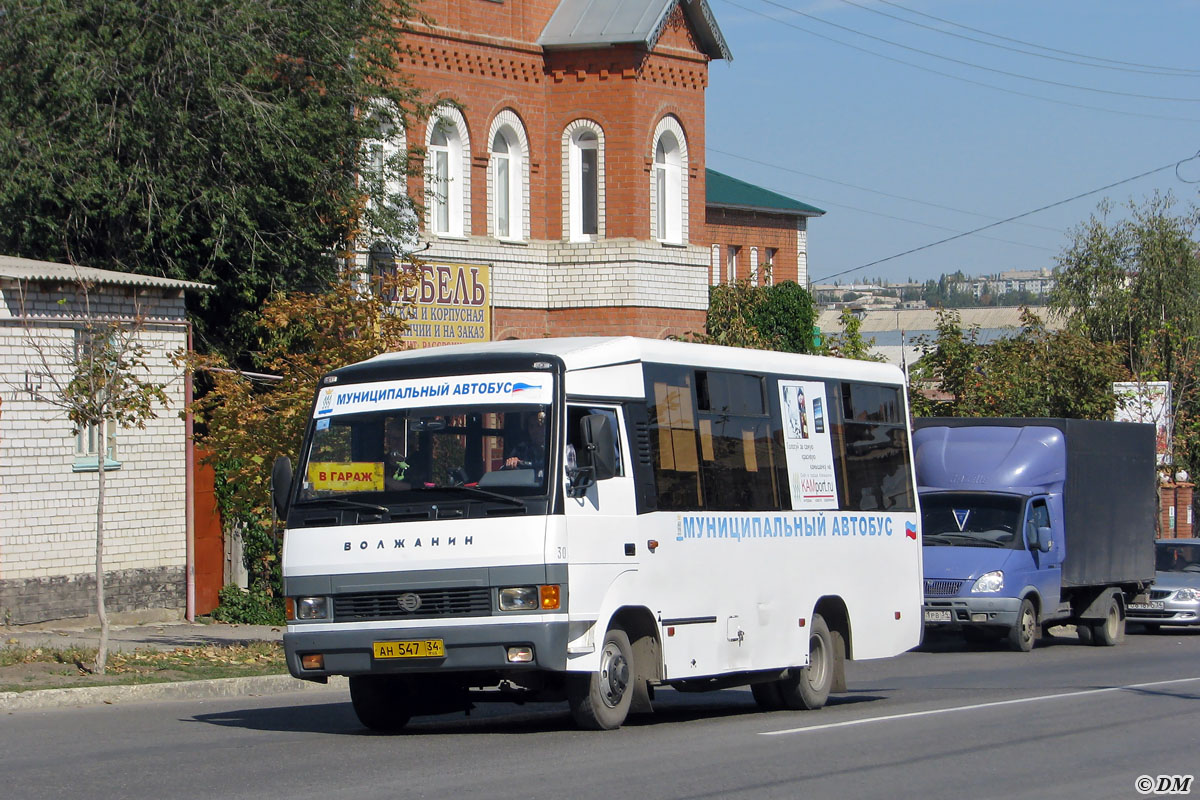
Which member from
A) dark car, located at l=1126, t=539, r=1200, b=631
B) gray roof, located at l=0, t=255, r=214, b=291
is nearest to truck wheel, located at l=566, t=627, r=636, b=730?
gray roof, located at l=0, t=255, r=214, b=291

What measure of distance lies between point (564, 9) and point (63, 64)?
42.1 feet

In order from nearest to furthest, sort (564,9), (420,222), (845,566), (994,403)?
(845,566), (420,222), (564,9), (994,403)

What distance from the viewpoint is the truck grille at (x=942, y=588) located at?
22578 mm

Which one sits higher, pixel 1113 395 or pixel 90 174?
pixel 90 174

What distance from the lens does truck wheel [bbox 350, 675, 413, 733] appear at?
1210cm

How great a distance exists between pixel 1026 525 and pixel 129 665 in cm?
1244

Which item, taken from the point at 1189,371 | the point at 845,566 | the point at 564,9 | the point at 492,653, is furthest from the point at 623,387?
the point at 1189,371

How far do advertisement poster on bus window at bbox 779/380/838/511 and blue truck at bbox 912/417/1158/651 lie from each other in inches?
336

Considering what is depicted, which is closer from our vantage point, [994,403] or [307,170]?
[307,170]

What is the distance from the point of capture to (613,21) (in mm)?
33625

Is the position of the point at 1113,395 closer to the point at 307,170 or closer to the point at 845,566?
the point at 307,170

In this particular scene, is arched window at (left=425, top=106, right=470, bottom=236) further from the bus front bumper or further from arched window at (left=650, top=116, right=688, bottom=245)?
the bus front bumper

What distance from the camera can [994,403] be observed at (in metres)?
36.8

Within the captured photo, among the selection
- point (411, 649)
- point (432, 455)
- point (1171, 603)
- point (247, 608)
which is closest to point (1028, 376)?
point (1171, 603)
